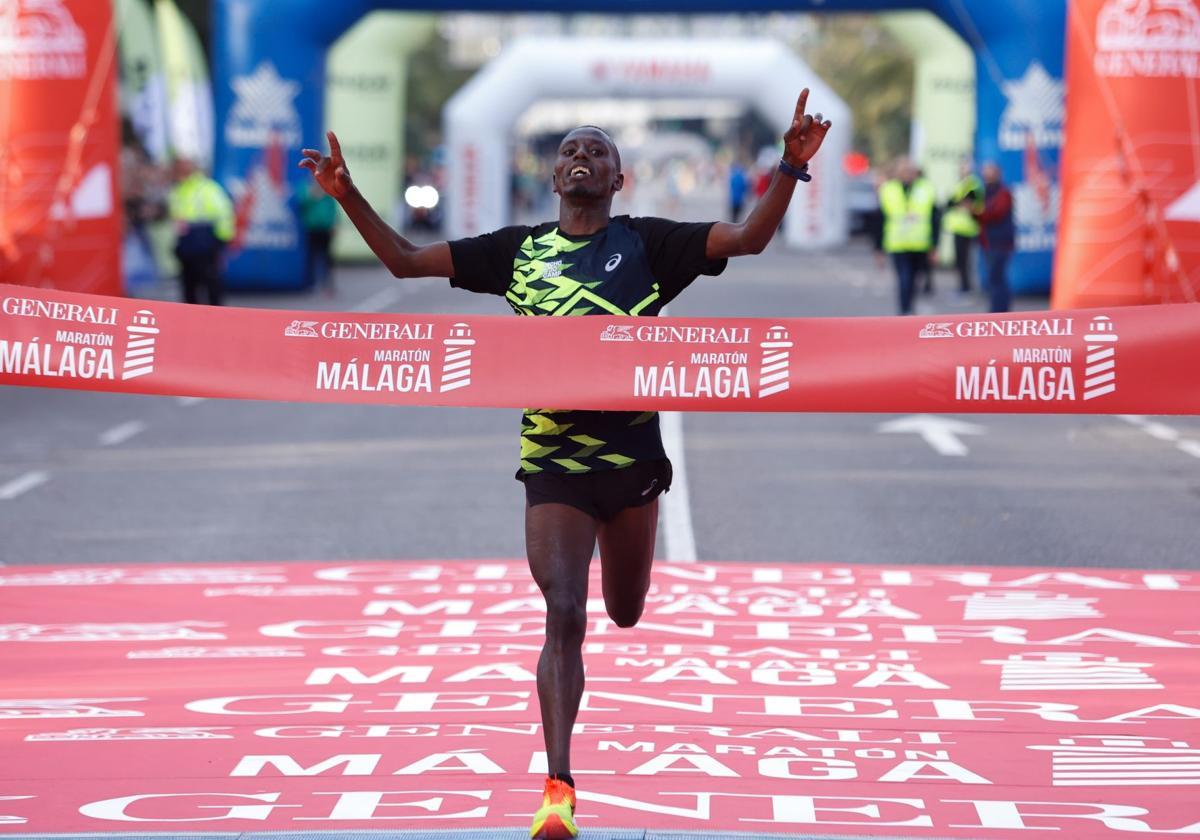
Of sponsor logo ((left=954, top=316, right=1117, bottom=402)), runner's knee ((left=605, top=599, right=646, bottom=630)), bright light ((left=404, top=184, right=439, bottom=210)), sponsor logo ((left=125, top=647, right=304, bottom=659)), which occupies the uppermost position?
bright light ((left=404, top=184, right=439, bottom=210))

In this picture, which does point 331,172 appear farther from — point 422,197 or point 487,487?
point 487,487

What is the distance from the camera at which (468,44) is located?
14962 centimetres

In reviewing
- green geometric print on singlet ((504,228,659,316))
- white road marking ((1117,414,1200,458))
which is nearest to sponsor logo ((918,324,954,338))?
green geometric print on singlet ((504,228,659,316))

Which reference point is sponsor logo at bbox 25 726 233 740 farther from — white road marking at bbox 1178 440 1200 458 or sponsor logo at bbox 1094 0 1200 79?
sponsor logo at bbox 1094 0 1200 79

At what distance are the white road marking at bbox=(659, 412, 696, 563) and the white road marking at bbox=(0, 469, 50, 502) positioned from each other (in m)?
4.07

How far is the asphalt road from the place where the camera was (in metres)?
11.1

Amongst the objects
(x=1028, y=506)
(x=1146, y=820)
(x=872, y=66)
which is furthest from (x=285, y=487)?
(x=872, y=66)

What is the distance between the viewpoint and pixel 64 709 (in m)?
7.10

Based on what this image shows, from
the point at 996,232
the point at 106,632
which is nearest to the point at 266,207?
the point at 996,232

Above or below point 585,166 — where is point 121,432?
below

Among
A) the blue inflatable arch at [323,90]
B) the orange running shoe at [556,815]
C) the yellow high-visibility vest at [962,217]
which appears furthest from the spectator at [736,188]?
the orange running shoe at [556,815]


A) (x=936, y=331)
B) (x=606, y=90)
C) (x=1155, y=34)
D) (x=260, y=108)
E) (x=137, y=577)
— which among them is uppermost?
(x=606, y=90)

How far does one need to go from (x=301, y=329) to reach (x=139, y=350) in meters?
0.55

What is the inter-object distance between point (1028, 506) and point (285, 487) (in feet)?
15.0
